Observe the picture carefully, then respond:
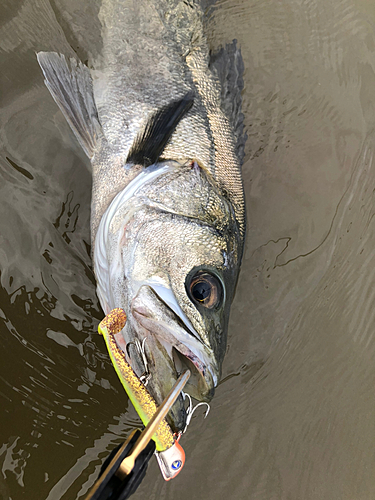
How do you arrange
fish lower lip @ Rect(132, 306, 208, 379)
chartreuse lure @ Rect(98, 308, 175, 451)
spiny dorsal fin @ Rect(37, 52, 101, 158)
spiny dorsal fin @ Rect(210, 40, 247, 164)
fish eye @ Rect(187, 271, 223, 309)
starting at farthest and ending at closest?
spiny dorsal fin @ Rect(210, 40, 247, 164) < spiny dorsal fin @ Rect(37, 52, 101, 158) < fish eye @ Rect(187, 271, 223, 309) < fish lower lip @ Rect(132, 306, 208, 379) < chartreuse lure @ Rect(98, 308, 175, 451)

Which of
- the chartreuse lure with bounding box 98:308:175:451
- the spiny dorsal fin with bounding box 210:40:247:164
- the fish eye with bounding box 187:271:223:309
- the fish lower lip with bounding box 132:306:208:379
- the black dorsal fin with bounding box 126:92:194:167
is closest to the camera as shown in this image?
the chartreuse lure with bounding box 98:308:175:451

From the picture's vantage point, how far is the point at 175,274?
1.64 m

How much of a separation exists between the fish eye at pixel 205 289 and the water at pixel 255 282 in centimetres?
92

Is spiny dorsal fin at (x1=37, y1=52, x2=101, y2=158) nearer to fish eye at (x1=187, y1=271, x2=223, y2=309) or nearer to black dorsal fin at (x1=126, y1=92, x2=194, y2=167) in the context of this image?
black dorsal fin at (x1=126, y1=92, x2=194, y2=167)

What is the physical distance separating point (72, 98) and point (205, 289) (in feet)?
5.24

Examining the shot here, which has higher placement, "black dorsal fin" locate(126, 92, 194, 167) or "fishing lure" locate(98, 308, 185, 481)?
"black dorsal fin" locate(126, 92, 194, 167)

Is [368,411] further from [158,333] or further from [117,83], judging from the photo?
[117,83]

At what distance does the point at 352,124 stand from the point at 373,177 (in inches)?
19.7

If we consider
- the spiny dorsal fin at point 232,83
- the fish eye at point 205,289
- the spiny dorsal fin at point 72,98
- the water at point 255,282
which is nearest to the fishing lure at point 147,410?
the fish eye at point 205,289

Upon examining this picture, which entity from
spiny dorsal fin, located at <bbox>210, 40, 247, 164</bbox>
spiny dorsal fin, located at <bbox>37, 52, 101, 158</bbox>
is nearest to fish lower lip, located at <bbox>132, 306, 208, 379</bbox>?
spiny dorsal fin, located at <bbox>37, 52, 101, 158</bbox>

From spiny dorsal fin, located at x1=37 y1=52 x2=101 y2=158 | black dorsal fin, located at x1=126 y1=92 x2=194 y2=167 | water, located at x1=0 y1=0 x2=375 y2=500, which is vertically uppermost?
spiny dorsal fin, located at x1=37 y1=52 x2=101 y2=158

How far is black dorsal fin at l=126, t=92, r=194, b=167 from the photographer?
2.06 meters

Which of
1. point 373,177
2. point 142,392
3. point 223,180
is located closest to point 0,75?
point 223,180

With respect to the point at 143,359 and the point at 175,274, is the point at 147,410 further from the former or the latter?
the point at 175,274
